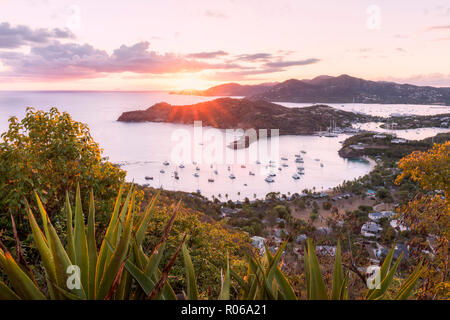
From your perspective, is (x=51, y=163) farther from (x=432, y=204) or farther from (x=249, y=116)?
(x=249, y=116)

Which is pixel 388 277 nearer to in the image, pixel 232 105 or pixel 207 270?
pixel 207 270

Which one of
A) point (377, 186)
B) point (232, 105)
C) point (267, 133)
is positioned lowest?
point (377, 186)

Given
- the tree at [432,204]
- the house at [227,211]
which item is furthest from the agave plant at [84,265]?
the house at [227,211]

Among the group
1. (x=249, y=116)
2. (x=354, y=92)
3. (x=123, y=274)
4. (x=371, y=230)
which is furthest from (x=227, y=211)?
(x=354, y=92)

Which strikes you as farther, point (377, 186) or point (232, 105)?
point (232, 105)

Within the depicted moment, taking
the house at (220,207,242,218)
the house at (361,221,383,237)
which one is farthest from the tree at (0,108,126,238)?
the house at (220,207,242,218)

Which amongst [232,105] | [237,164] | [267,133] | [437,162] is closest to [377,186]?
[237,164]

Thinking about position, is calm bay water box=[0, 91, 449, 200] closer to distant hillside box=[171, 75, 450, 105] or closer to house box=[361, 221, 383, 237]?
house box=[361, 221, 383, 237]
